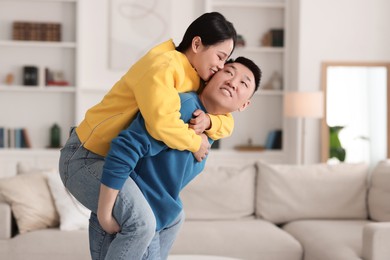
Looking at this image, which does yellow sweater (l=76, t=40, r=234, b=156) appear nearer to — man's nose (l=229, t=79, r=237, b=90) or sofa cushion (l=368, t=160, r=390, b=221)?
man's nose (l=229, t=79, r=237, b=90)

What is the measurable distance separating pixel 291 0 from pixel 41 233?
4748 millimetres

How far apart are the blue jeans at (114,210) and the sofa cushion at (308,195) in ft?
9.59

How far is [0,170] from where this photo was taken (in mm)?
7680

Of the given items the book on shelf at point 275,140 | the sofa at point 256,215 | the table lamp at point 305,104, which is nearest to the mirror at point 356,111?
the book on shelf at point 275,140

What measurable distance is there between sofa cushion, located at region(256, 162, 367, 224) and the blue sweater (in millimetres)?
2911

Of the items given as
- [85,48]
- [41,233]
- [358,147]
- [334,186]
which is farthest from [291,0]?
[41,233]

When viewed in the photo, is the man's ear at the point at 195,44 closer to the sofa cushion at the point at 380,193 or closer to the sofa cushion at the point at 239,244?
the sofa cushion at the point at 239,244

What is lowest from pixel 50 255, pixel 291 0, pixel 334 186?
pixel 50 255

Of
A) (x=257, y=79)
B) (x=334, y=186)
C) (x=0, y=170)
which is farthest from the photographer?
(x=0, y=170)

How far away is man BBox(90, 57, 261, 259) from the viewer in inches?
73.9

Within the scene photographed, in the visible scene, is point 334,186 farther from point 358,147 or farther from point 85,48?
point 85,48

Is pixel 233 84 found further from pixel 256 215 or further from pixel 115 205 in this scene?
pixel 256 215

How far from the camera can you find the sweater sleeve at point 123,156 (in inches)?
73.2

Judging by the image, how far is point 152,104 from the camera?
6.14ft
